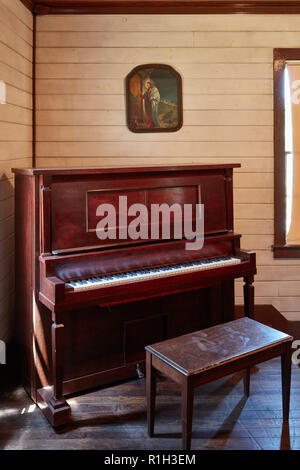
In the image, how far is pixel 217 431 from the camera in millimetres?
2385

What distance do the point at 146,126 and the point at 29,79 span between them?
3.35ft

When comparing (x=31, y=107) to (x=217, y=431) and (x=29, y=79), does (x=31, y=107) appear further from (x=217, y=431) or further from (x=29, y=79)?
(x=217, y=431)

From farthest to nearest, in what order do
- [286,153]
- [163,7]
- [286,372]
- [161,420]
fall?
[286,153] < [163,7] < [161,420] < [286,372]

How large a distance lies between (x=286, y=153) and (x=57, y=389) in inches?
108

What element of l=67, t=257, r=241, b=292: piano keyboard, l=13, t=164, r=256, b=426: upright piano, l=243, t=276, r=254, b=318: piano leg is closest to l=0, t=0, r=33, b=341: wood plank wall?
l=13, t=164, r=256, b=426: upright piano

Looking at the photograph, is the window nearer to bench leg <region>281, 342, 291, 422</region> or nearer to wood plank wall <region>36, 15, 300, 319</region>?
wood plank wall <region>36, 15, 300, 319</region>

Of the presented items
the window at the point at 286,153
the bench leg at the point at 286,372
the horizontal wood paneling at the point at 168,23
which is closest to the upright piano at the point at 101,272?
the bench leg at the point at 286,372

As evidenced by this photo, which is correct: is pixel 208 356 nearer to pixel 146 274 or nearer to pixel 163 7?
pixel 146 274

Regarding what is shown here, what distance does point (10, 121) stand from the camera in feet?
10.3

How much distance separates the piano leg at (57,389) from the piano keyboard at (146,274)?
0.26 m

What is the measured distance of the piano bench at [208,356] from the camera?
2.07 meters

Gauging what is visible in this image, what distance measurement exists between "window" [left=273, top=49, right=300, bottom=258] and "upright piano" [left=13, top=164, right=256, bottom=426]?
0.95m

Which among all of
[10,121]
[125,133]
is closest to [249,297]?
[125,133]
